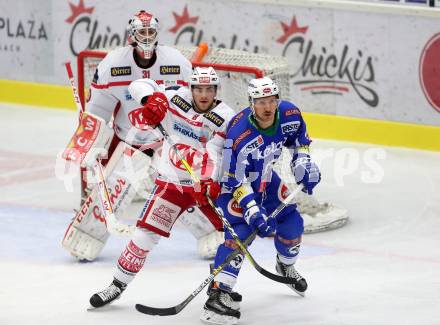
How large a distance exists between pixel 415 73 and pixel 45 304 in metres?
5.38

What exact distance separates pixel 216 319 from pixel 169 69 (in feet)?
7.66

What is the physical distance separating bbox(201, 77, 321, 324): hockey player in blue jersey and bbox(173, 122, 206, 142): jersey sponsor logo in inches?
13.6

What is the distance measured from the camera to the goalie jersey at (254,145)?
7.27 metres

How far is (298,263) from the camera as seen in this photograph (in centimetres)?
868

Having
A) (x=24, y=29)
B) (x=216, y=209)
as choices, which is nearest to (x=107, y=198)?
(x=216, y=209)

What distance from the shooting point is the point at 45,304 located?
7.73 m

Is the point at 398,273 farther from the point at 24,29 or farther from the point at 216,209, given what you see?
the point at 24,29

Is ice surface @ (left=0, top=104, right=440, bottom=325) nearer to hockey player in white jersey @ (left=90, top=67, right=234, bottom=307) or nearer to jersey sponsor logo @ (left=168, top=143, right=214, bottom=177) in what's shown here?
hockey player in white jersey @ (left=90, top=67, right=234, bottom=307)

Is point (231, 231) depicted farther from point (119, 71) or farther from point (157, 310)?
point (119, 71)

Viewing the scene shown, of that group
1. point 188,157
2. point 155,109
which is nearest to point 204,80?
point 155,109

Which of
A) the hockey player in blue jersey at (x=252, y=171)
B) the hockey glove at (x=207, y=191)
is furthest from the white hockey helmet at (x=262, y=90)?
the hockey glove at (x=207, y=191)

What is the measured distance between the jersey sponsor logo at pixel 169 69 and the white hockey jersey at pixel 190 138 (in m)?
1.07

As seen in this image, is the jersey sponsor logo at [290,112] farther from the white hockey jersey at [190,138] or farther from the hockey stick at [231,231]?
the hockey stick at [231,231]

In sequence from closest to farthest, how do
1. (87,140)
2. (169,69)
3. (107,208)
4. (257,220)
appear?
(257,220), (107,208), (87,140), (169,69)
